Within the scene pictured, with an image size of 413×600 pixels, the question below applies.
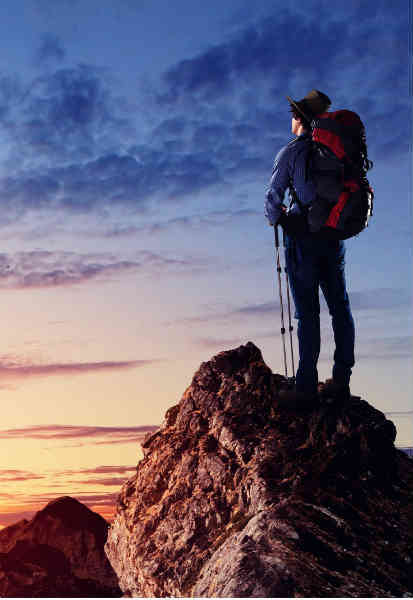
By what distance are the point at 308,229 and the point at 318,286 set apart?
0.88 meters

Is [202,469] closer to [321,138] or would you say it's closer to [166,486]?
[166,486]

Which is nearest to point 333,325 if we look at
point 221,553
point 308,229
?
point 308,229

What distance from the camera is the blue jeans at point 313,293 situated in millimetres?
10062

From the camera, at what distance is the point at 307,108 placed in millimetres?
10281

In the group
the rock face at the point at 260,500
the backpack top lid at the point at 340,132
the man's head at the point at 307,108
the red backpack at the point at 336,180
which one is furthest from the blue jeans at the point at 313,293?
the man's head at the point at 307,108

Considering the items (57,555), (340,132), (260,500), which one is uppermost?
(340,132)

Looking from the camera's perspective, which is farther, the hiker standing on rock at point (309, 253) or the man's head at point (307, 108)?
the man's head at point (307, 108)

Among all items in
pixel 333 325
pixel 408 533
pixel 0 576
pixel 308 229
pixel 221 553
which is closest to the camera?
pixel 221 553

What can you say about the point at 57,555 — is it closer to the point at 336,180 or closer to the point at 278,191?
the point at 278,191

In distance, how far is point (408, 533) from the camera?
8719 mm

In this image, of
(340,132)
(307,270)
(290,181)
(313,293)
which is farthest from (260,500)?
(340,132)

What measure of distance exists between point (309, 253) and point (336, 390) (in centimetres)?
206

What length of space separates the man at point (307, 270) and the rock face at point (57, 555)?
9796 millimetres

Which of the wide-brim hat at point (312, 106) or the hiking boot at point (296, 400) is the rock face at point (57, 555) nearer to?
the hiking boot at point (296, 400)
